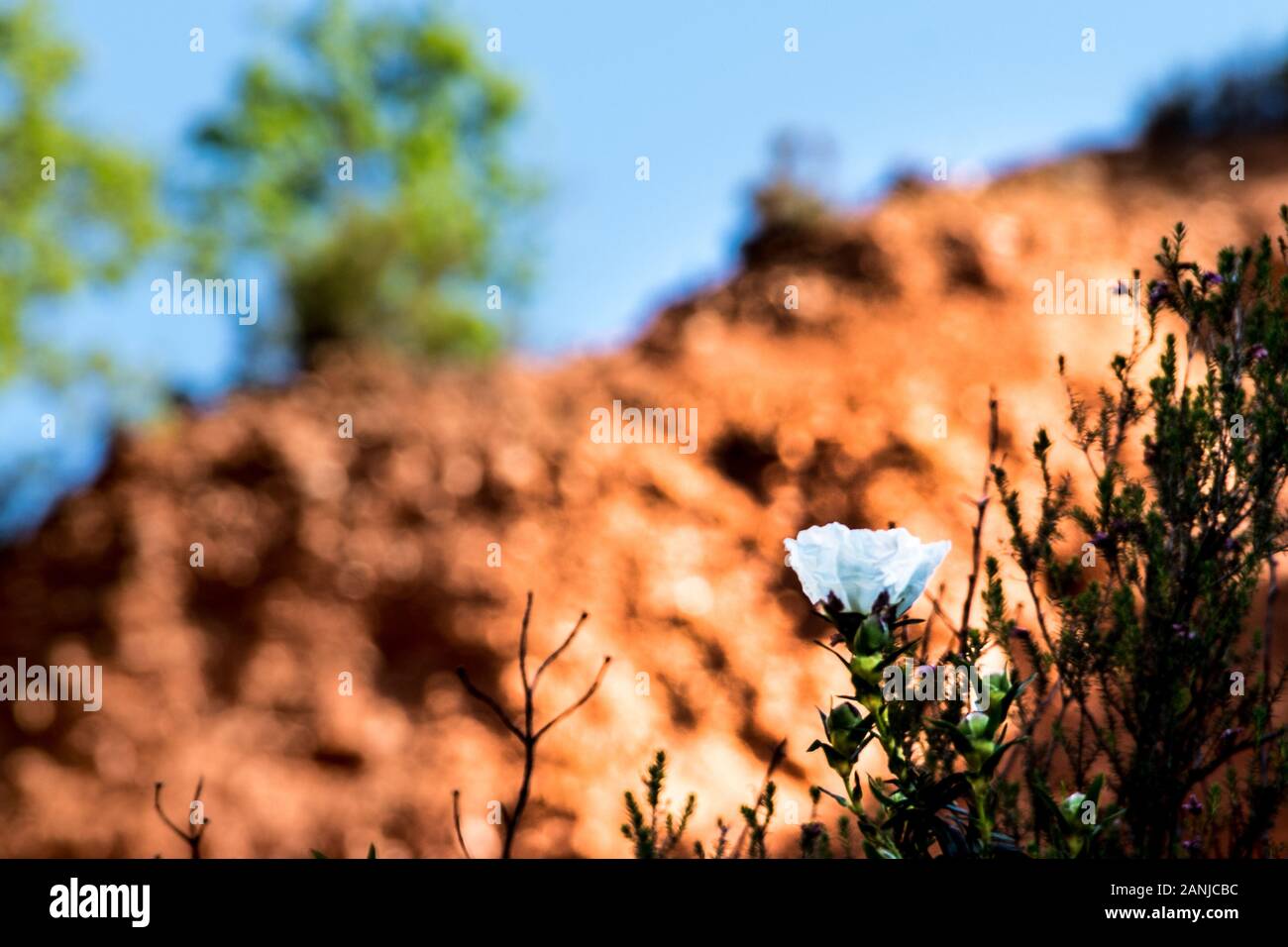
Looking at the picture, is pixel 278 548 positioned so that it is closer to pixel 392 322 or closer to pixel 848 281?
pixel 392 322

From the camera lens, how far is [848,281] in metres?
13.3

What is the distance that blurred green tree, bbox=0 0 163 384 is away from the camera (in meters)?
15.0

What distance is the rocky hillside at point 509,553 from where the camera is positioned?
9398mm

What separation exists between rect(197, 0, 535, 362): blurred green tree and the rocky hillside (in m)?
2.97

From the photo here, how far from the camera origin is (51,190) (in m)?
15.4

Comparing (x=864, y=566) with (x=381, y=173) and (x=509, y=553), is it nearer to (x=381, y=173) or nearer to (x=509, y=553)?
(x=509, y=553)

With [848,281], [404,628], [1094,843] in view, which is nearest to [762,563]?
[404,628]

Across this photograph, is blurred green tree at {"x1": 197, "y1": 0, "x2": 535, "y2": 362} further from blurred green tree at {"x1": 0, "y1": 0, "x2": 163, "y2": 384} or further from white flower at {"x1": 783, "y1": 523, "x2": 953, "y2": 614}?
white flower at {"x1": 783, "y1": 523, "x2": 953, "y2": 614}

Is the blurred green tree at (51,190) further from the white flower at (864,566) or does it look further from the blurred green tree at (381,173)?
the white flower at (864,566)

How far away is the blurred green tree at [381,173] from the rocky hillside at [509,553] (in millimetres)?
2975

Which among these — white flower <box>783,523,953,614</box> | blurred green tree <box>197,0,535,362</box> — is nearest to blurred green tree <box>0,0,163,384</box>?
blurred green tree <box>197,0,535,362</box>

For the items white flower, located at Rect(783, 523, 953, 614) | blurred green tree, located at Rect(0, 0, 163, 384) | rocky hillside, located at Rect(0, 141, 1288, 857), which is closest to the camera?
white flower, located at Rect(783, 523, 953, 614)

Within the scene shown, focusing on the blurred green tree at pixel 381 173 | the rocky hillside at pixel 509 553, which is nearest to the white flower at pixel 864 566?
the rocky hillside at pixel 509 553
